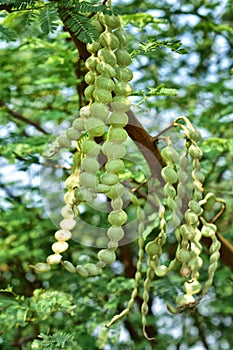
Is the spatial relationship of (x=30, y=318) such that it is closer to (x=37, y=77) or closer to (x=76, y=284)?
(x=76, y=284)

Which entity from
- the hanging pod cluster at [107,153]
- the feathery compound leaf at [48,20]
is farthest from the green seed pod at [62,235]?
the feathery compound leaf at [48,20]

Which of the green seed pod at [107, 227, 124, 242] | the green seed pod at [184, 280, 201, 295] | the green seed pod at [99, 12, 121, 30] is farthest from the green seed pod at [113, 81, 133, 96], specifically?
the green seed pod at [184, 280, 201, 295]

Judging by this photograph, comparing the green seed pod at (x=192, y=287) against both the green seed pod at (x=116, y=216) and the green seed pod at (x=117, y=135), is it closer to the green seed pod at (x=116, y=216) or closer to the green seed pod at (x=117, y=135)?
the green seed pod at (x=116, y=216)

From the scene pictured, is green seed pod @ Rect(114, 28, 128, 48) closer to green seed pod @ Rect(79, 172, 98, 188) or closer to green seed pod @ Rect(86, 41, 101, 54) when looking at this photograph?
green seed pod @ Rect(86, 41, 101, 54)

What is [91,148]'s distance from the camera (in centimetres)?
109

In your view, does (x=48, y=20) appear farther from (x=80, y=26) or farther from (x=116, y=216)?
(x=116, y=216)

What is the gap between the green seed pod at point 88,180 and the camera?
1.08 m

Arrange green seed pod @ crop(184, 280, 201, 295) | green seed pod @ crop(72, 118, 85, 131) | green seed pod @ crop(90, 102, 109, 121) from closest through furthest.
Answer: green seed pod @ crop(90, 102, 109, 121) < green seed pod @ crop(72, 118, 85, 131) < green seed pod @ crop(184, 280, 201, 295)

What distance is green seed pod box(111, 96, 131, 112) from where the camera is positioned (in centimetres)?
110

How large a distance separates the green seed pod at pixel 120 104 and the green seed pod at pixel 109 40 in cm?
8

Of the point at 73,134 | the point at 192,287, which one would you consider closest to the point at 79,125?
the point at 73,134

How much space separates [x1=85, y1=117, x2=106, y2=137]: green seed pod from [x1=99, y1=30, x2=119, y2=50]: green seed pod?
0.13 meters

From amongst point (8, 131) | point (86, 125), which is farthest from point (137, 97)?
point (8, 131)

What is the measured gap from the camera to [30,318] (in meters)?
1.95
